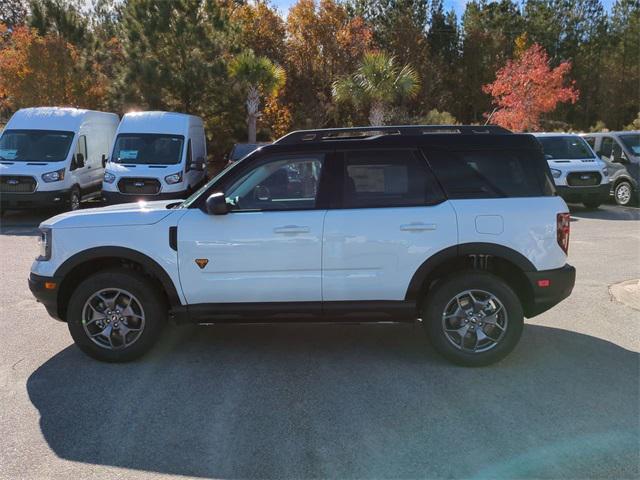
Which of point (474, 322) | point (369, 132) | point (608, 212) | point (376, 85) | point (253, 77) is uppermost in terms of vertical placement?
point (253, 77)

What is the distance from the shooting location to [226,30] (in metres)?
23.2

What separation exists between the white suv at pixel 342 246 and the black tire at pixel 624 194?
13008 mm

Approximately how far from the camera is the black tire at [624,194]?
16.2 m

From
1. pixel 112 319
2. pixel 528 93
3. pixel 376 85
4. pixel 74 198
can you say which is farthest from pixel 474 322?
pixel 528 93

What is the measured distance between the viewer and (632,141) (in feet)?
54.0

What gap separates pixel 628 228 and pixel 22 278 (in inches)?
465

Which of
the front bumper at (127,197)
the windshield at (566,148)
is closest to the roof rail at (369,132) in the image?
the front bumper at (127,197)

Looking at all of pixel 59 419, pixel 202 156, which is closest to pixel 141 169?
pixel 202 156

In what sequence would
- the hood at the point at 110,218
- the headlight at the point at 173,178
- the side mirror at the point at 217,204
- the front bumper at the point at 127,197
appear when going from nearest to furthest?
the side mirror at the point at 217,204, the hood at the point at 110,218, the front bumper at the point at 127,197, the headlight at the point at 173,178

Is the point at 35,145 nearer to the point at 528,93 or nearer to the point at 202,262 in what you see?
the point at 202,262

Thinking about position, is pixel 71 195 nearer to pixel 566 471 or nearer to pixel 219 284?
pixel 219 284

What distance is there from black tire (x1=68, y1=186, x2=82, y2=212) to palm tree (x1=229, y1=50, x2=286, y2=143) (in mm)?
10360

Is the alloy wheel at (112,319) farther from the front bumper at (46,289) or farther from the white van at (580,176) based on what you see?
the white van at (580,176)

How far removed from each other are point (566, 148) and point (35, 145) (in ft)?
45.2
